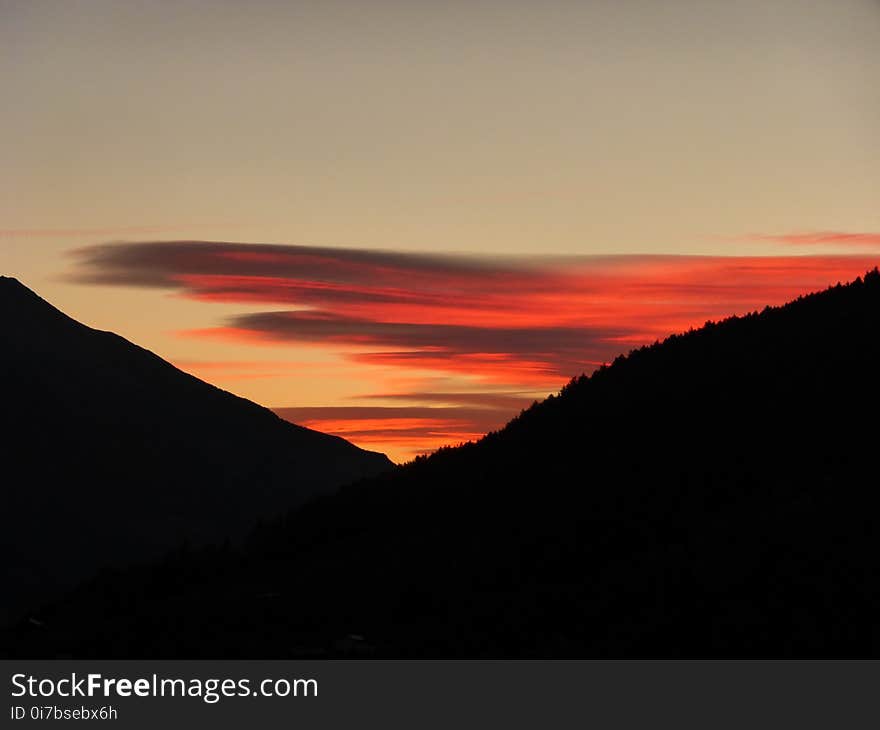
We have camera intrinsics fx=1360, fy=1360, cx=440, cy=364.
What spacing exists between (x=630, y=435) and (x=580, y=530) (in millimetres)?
6379

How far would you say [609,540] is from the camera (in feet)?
100

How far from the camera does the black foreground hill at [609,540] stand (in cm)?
2477

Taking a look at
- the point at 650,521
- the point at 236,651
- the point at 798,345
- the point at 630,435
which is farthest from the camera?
the point at 798,345

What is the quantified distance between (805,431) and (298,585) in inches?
507

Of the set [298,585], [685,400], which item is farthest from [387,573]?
Answer: [685,400]

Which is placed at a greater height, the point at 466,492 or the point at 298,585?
the point at 466,492

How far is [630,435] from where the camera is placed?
3719 centimetres

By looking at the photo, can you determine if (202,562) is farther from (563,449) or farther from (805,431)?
(805,431)

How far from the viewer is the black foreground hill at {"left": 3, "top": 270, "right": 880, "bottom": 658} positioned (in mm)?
24766

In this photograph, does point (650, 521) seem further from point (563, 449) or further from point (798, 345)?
point (798, 345)
